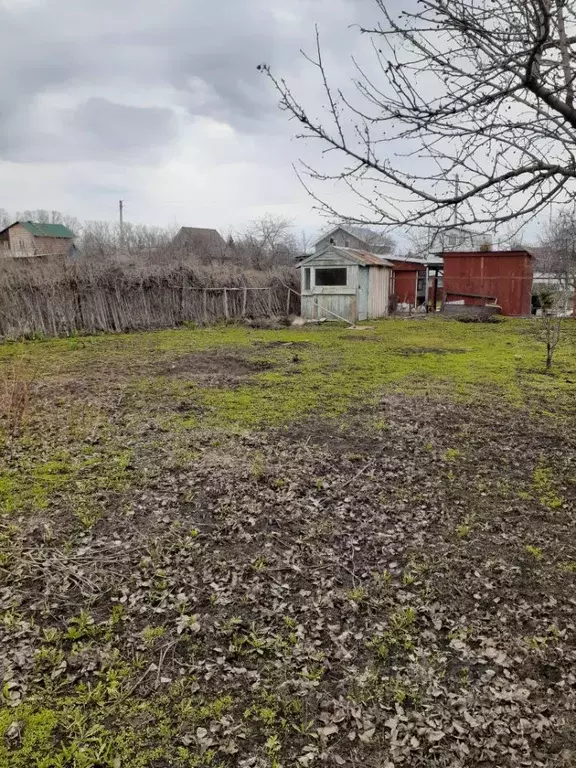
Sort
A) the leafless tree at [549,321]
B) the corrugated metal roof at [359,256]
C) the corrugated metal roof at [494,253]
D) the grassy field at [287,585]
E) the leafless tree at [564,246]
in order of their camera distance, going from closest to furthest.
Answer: the grassy field at [287,585]
the leafless tree at [564,246]
the leafless tree at [549,321]
the corrugated metal roof at [359,256]
the corrugated metal roof at [494,253]

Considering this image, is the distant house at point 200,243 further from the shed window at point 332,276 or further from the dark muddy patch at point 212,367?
the dark muddy patch at point 212,367

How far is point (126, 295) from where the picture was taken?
16.1m

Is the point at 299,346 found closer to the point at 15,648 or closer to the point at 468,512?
the point at 468,512

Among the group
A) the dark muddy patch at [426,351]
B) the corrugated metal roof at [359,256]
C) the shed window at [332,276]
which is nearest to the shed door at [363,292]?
the corrugated metal roof at [359,256]

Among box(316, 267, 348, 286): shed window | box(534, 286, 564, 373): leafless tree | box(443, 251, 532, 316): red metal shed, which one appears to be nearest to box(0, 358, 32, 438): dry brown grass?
box(534, 286, 564, 373): leafless tree

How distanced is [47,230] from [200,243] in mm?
19214

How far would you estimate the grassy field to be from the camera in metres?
2.10

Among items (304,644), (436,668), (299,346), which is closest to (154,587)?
(304,644)

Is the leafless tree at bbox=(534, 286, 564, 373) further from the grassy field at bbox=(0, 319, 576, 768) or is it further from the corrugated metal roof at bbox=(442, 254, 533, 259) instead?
the grassy field at bbox=(0, 319, 576, 768)

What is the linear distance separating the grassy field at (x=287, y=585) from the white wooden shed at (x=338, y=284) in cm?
1144

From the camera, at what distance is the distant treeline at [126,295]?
14.2m

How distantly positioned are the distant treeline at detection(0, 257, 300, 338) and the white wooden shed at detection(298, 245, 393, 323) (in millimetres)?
1497

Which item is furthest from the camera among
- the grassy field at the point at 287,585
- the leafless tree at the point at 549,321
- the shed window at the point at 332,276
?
the shed window at the point at 332,276

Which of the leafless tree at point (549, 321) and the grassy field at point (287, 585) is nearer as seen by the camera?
the grassy field at point (287, 585)
